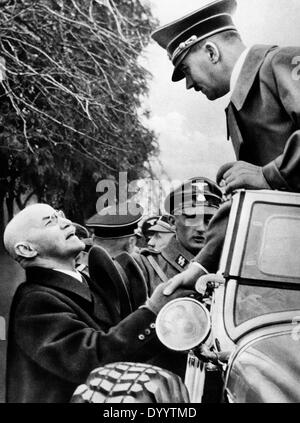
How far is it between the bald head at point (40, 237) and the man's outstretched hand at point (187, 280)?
434 millimetres

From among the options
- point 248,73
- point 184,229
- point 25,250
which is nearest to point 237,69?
point 248,73

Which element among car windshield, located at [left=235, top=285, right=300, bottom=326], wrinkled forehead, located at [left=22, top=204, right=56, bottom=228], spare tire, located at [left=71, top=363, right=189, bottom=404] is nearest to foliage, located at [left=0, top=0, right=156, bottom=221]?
wrinkled forehead, located at [left=22, top=204, right=56, bottom=228]

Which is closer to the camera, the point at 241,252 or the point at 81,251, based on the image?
the point at 241,252

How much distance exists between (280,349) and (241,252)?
356 mm

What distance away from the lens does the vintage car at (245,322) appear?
2.24 meters

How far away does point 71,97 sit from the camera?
3400mm

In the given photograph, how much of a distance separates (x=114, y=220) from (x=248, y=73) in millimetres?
917

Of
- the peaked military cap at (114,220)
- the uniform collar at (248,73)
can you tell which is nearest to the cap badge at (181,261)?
the peaked military cap at (114,220)

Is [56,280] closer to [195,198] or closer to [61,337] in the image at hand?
[61,337]

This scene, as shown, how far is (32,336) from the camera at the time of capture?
2951mm

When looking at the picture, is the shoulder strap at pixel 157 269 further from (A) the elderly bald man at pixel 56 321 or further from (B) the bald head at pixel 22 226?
(B) the bald head at pixel 22 226

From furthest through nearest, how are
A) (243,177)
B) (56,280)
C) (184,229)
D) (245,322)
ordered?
1. (184,229)
2. (56,280)
3. (243,177)
4. (245,322)

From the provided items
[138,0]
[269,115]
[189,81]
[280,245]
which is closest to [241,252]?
[280,245]
